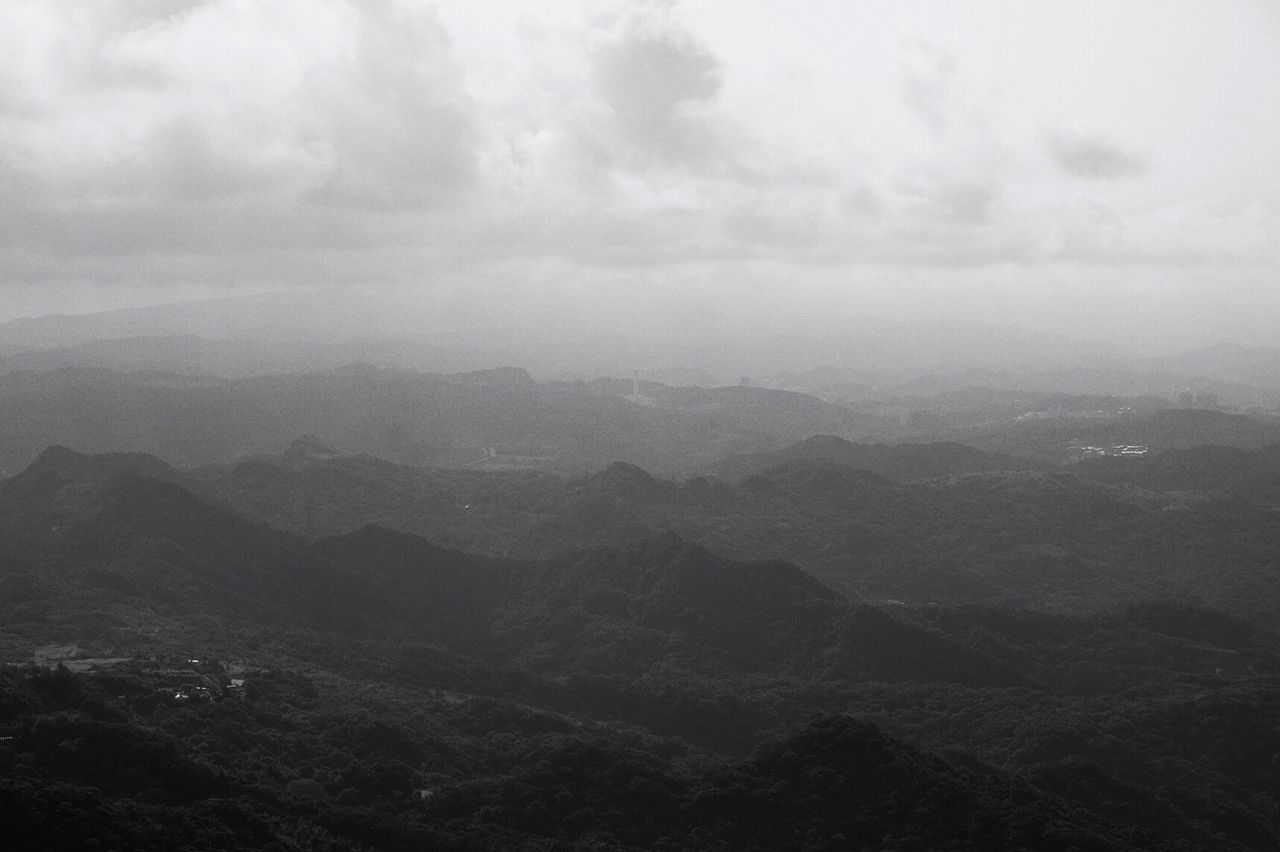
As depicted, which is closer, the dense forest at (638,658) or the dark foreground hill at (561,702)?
the dark foreground hill at (561,702)

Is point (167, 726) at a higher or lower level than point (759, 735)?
higher

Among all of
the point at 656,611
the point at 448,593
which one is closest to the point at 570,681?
the point at 656,611

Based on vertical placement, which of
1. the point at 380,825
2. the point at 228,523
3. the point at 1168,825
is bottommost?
the point at 1168,825

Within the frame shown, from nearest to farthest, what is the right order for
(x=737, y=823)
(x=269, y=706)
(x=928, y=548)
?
(x=737, y=823) < (x=269, y=706) < (x=928, y=548)

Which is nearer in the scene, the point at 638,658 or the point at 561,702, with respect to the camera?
the point at 561,702

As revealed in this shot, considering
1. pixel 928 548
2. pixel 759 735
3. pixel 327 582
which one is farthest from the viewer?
pixel 928 548

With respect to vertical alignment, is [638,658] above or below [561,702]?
above

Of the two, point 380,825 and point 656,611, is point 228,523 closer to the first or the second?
point 656,611

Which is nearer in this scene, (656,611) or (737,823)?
(737,823)
